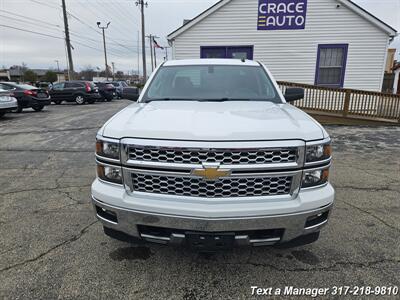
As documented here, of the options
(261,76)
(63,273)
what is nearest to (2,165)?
(63,273)

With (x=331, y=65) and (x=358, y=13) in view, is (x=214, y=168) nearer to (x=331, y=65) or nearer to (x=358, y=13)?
(x=331, y=65)

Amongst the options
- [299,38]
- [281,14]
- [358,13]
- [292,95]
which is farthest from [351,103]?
[292,95]

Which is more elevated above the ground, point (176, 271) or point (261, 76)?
point (261, 76)

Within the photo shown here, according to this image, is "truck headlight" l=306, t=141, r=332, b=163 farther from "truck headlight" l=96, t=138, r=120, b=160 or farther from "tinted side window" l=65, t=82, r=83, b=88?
"tinted side window" l=65, t=82, r=83, b=88

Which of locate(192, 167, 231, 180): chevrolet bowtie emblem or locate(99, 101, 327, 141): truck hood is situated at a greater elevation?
locate(99, 101, 327, 141): truck hood

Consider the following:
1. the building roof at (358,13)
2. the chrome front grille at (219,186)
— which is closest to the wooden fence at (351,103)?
the building roof at (358,13)

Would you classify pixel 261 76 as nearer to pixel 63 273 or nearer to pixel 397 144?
pixel 63 273

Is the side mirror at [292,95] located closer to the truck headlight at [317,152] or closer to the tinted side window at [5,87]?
the truck headlight at [317,152]

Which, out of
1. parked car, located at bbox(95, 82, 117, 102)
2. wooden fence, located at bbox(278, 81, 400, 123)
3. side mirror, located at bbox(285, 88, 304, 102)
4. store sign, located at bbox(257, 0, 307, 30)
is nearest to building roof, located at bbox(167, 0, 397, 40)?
store sign, located at bbox(257, 0, 307, 30)

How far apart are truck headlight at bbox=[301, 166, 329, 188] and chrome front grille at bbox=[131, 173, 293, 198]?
130mm

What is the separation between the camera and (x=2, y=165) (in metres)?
5.48

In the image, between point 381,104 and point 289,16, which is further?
point 289,16

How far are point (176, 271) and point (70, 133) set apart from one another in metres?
7.59

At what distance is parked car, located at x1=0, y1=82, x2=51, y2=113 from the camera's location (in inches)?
506
